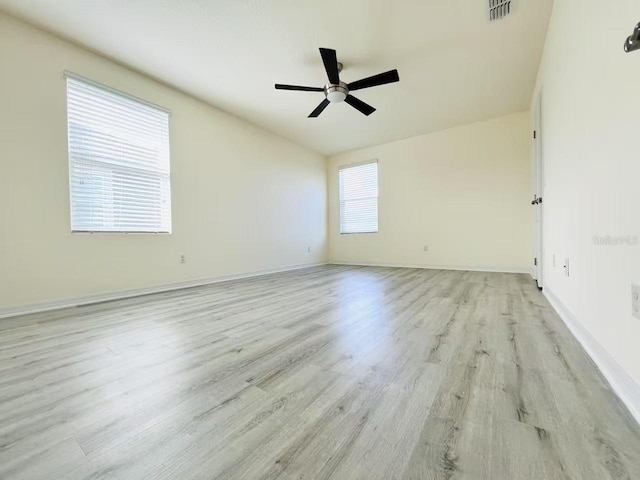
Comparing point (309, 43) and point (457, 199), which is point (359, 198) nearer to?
point (457, 199)

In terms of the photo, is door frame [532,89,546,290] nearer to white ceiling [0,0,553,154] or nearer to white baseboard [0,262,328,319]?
white ceiling [0,0,553,154]

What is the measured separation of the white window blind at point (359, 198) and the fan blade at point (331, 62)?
10.4 feet

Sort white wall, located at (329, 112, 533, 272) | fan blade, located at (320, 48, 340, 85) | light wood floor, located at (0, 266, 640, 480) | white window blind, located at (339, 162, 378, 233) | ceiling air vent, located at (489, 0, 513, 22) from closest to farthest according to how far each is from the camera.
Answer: light wood floor, located at (0, 266, 640, 480) < ceiling air vent, located at (489, 0, 513, 22) < fan blade, located at (320, 48, 340, 85) < white wall, located at (329, 112, 533, 272) < white window blind, located at (339, 162, 378, 233)

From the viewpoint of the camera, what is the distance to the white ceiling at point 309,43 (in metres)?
2.22

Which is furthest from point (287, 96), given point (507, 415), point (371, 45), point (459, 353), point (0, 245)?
point (507, 415)

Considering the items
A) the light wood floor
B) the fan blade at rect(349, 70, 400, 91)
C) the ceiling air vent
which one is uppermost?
the ceiling air vent

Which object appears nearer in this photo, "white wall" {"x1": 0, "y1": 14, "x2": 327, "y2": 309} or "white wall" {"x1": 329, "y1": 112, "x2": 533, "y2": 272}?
"white wall" {"x1": 0, "y1": 14, "x2": 327, "y2": 309}

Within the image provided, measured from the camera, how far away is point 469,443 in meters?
0.78

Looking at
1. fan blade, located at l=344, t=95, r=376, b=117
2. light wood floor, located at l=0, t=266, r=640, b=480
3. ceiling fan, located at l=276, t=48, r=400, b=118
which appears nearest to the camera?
light wood floor, located at l=0, t=266, r=640, b=480

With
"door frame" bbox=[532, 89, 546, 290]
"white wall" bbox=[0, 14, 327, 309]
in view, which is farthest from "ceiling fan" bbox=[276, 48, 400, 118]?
"door frame" bbox=[532, 89, 546, 290]

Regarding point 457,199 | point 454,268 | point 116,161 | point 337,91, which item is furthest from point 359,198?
point 116,161

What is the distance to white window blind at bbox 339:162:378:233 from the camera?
5.72 metres

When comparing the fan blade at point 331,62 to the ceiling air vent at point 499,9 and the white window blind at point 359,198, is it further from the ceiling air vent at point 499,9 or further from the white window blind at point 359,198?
the white window blind at point 359,198

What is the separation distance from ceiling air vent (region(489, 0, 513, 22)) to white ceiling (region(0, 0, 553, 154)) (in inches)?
2.1
